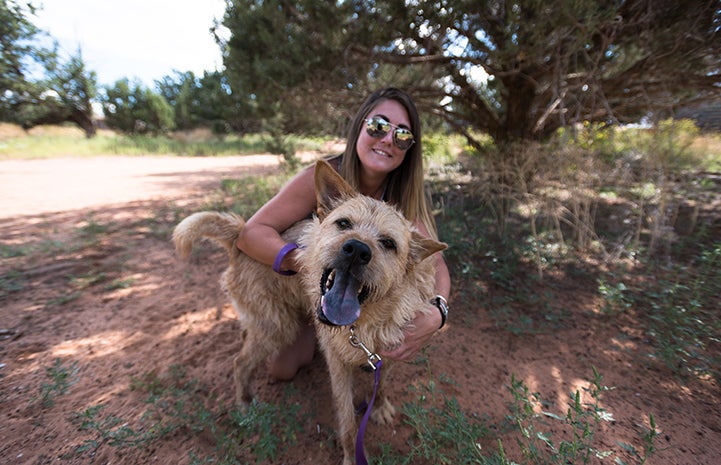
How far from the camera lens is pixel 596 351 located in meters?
2.86

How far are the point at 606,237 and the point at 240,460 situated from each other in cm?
550

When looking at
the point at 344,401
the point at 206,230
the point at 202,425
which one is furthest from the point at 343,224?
the point at 202,425

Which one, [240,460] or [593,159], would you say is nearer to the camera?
[240,460]

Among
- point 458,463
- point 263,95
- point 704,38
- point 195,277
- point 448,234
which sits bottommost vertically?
point 195,277

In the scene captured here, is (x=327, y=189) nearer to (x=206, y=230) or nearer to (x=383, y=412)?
(x=206, y=230)

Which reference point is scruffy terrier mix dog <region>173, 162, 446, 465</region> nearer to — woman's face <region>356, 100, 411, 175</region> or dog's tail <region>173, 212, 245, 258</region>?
dog's tail <region>173, 212, 245, 258</region>

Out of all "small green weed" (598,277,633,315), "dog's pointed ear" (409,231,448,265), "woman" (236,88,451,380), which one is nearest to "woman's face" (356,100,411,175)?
"woman" (236,88,451,380)

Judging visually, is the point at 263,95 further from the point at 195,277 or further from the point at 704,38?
the point at 704,38

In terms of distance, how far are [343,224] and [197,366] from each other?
2156 millimetres

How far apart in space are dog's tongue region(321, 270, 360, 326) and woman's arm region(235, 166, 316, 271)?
0.62m

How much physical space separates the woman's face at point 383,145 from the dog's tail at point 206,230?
1153 mm

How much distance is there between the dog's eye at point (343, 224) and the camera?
183 cm

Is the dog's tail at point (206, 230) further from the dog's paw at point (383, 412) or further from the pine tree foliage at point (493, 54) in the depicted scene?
the pine tree foliage at point (493, 54)

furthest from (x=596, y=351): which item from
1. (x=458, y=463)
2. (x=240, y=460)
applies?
(x=240, y=460)
